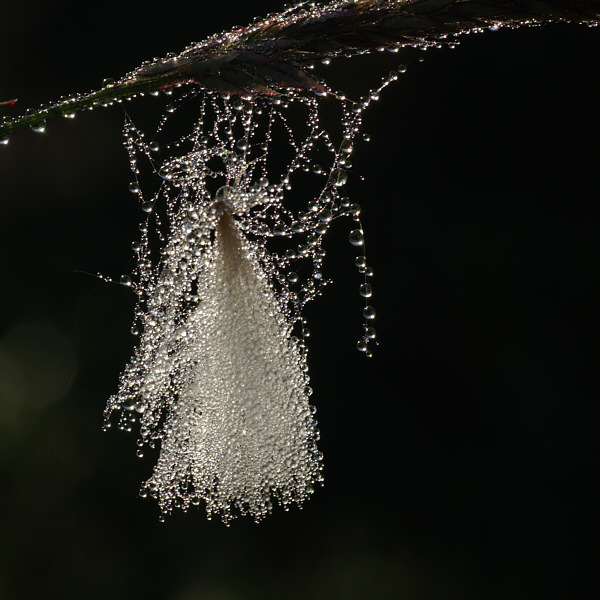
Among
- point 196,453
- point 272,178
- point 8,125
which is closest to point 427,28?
point 8,125

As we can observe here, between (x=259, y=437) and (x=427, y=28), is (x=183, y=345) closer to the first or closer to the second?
(x=259, y=437)

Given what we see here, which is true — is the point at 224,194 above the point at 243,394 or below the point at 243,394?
above

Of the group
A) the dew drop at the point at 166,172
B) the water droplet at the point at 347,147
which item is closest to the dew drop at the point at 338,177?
the water droplet at the point at 347,147

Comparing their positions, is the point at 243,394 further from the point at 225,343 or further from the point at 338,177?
the point at 338,177

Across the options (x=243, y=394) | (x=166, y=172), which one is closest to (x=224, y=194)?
(x=166, y=172)

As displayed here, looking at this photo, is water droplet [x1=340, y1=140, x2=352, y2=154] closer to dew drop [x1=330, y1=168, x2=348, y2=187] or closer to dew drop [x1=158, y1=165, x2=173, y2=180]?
dew drop [x1=330, y1=168, x2=348, y2=187]

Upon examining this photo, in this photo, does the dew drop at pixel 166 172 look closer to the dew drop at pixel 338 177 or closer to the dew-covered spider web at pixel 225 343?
the dew-covered spider web at pixel 225 343

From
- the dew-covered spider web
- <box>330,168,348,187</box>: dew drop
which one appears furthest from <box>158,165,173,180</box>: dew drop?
<box>330,168,348,187</box>: dew drop

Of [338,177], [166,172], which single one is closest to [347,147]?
[338,177]
